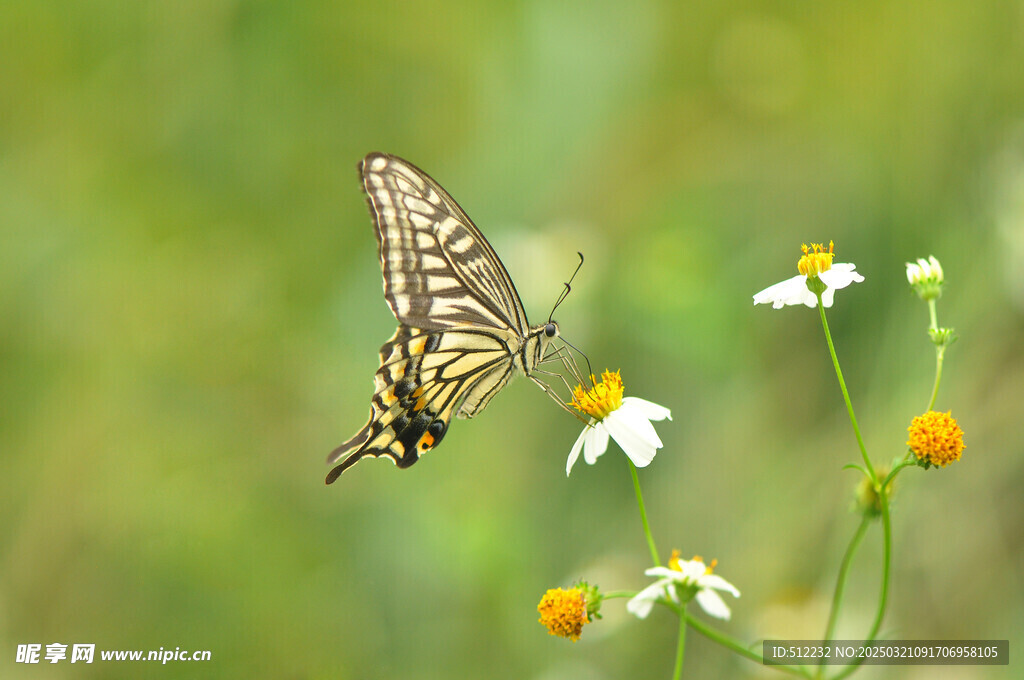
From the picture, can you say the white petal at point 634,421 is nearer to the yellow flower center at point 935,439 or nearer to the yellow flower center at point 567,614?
the yellow flower center at point 567,614

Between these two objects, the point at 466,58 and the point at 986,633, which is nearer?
the point at 986,633

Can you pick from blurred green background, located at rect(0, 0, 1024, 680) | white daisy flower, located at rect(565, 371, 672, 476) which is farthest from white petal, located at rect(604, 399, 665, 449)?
blurred green background, located at rect(0, 0, 1024, 680)

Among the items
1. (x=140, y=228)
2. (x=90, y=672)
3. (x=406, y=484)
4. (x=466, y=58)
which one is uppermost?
(x=466, y=58)

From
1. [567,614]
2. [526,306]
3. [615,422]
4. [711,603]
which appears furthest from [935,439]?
[526,306]

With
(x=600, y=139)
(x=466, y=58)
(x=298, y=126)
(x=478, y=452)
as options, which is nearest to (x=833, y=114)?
(x=600, y=139)

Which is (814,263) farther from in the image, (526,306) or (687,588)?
(526,306)

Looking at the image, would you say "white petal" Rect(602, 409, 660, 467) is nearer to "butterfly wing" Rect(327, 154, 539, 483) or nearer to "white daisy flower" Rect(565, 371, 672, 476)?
"white daisy flower" Rect(565, 371, 672, 476)

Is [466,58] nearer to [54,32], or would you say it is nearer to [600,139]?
[600,139]

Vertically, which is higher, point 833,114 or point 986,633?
point 833,114
